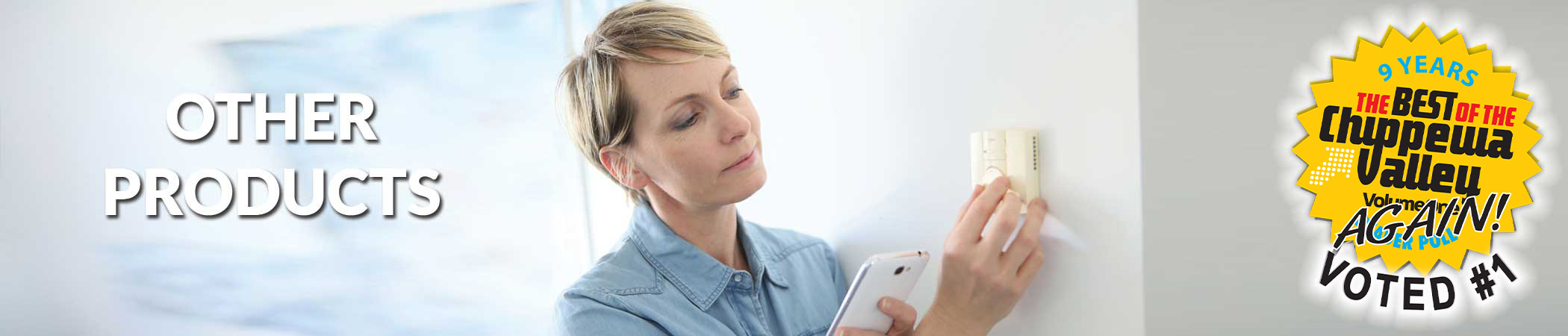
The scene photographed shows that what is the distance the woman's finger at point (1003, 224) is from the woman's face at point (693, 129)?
0.26m

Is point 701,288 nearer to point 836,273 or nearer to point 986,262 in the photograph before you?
point 836,273

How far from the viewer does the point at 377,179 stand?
2.00m

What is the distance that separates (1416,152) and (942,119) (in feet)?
1.32

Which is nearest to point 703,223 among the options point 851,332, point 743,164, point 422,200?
point 743,164

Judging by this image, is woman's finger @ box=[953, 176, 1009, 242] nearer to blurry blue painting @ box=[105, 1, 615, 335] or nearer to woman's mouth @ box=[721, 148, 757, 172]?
woman's mouth @ box=[721, 148, 757, 172]

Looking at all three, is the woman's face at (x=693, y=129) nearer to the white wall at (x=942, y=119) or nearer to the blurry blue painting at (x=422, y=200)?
the white wall at (x=942, y=119)

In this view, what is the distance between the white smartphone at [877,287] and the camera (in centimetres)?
95

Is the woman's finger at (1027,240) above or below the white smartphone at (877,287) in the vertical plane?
above

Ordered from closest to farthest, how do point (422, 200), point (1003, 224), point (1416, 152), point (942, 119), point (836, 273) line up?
point (1416, 152)
point (1003, 224)
point (942, 119)
point (836, 273)
point (422, 200)

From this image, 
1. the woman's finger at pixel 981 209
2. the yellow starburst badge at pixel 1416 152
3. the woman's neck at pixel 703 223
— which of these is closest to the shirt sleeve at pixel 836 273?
the woman's neck at pixel 703 223

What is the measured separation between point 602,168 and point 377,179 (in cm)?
106

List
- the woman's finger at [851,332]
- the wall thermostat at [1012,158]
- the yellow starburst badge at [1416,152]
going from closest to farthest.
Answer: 1. the yellow starburst badge at [1416,152]
2. the wall thermostat at [1012,158]
3. the woman's finger at [851,332]

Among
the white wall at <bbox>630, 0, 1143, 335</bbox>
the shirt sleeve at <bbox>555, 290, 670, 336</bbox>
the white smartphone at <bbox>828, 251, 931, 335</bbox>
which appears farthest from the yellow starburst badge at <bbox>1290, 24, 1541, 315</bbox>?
the shirt sleeve at <bbox>555, 290, 670, 336</bbox>

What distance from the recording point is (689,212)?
1.12 metres
